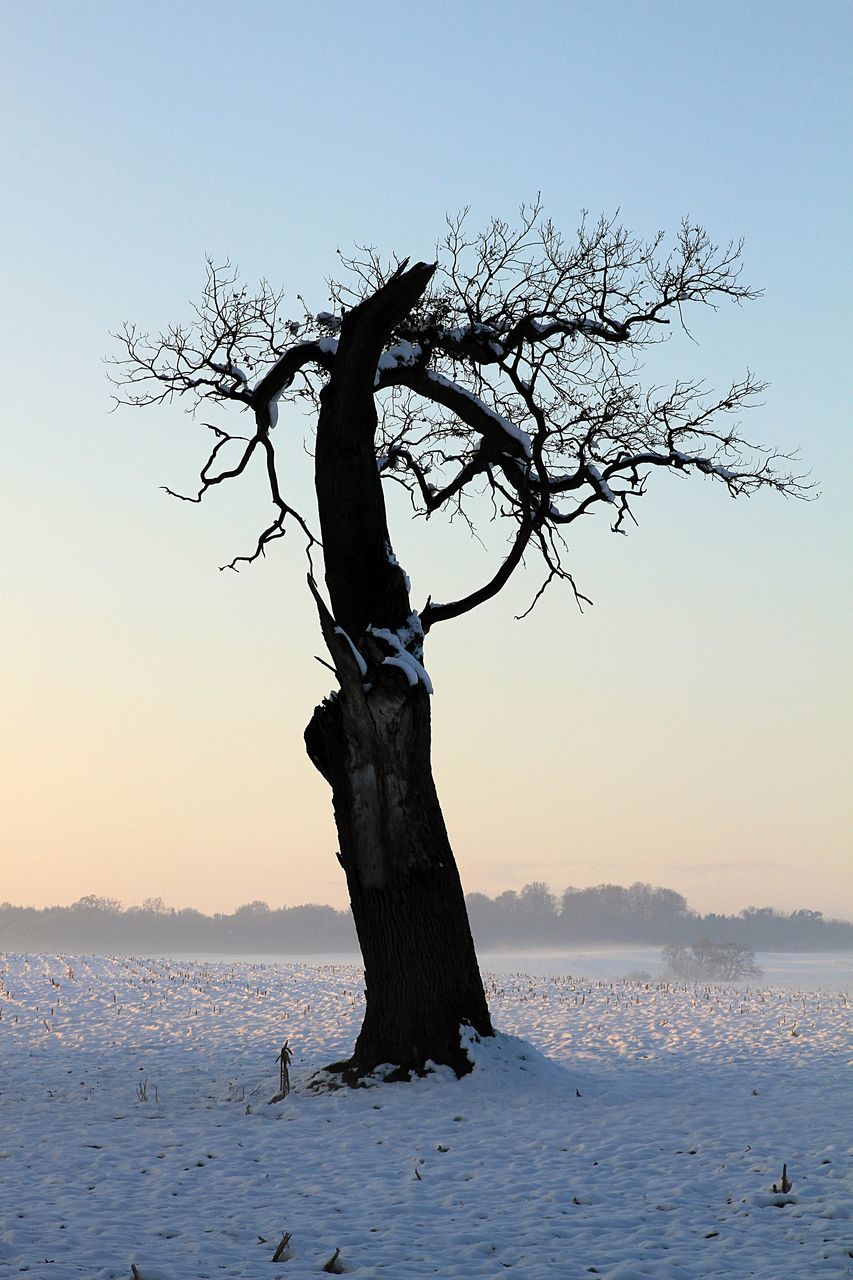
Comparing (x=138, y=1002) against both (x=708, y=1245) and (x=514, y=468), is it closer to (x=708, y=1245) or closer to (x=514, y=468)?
(x=514, y=468)

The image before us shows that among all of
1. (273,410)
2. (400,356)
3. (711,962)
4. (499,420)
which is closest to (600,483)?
(499,420)

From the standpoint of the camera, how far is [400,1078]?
416 inches

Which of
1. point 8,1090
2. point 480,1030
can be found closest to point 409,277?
point 480,1030

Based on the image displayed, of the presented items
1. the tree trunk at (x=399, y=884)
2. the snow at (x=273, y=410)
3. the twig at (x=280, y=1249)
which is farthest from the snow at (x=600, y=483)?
the twig at (x=280, y=1249)

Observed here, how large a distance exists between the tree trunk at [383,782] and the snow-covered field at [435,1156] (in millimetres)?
605

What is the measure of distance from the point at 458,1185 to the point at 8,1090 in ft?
21.0

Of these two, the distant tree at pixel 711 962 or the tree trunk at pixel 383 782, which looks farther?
the distant tree at pixel 711 962

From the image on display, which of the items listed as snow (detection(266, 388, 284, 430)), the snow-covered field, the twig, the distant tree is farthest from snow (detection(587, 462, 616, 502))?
Result: the distant tree

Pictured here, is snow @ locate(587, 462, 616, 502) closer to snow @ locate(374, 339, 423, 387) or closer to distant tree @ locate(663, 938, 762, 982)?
Answer: snow @ locate(374, 339, 423, 387)

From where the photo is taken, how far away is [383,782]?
11.2 meters

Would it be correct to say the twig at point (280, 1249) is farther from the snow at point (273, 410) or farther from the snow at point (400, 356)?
the snow at point (273, 410)

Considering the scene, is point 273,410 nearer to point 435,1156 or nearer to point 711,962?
point 435,1156

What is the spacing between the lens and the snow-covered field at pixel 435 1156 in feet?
18.8

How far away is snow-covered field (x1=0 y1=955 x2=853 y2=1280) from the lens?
573cm
